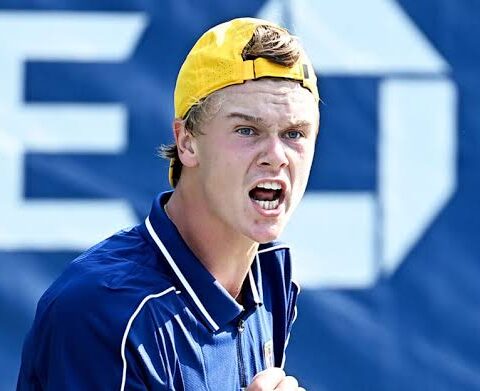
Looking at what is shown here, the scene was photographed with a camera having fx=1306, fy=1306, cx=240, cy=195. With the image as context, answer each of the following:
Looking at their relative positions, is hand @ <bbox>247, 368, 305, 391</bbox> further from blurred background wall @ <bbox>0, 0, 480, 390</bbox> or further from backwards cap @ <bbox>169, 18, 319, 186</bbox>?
blurred background wall @ <bbox>0, 0, 480, 390</bbox>

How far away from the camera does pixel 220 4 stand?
3.62 metres

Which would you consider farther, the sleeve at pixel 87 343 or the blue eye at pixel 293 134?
the blue eye at pixel 293 134

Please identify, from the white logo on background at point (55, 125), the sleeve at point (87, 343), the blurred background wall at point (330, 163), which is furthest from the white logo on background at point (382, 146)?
the sleeve at point (87, 343)

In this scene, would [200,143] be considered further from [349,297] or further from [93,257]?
[349,297]

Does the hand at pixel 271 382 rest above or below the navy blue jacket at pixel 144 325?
below

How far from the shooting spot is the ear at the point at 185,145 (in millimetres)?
2189

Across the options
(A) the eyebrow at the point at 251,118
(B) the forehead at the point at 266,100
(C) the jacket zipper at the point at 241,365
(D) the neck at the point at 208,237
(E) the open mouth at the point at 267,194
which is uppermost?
(B) the forehead at the point at 266,100

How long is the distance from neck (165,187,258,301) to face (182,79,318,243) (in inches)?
1.8

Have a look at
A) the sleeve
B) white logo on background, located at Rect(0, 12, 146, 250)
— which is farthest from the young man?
white logo on background, located at Rect(0, 12, 146, 250)

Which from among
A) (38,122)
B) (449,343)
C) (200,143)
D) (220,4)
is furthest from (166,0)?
(200,143)

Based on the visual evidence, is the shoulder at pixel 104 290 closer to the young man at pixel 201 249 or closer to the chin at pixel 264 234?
the young man at pixel 201 249

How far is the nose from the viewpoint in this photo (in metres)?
2.10

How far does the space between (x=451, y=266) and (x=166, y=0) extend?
109 cm

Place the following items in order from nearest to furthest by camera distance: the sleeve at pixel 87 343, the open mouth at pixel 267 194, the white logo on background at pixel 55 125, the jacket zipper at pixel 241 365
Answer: the sleeve at pixel 87 343, the open mouth at pixel 267 194, the jacket zipper at pixel 241 365, the white logo on background at pixel 55 125
